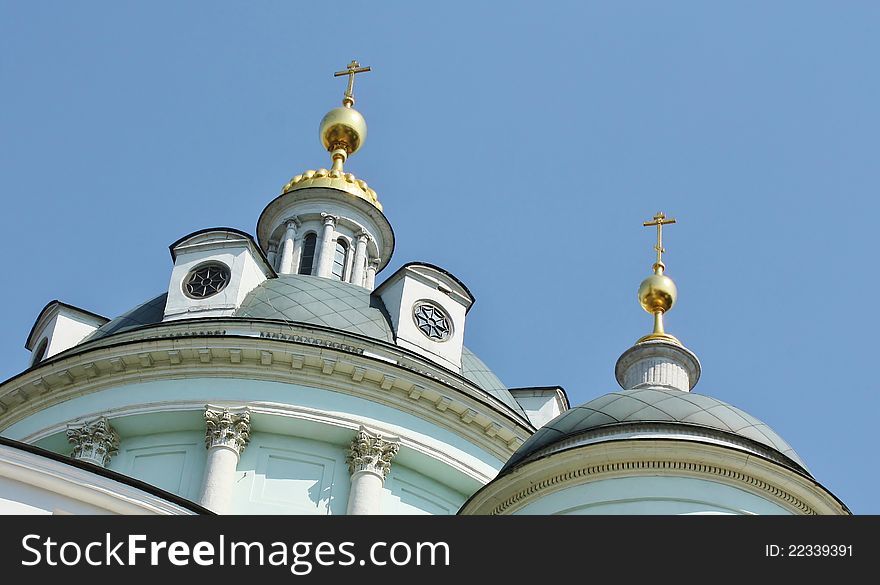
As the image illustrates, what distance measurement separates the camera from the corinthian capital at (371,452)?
2975 centimetres

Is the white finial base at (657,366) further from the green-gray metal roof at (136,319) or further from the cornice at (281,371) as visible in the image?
the green-gray metal roof at (136,319)

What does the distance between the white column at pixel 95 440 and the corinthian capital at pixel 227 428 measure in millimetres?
1672

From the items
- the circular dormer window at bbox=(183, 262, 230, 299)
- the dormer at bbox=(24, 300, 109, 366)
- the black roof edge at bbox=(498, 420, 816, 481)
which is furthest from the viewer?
the dormer at bbox=(24, 300, 109, 366)

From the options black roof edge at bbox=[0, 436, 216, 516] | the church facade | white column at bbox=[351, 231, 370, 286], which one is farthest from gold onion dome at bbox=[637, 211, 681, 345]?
black roof edge at bbox=[0, 436, 216, 516]

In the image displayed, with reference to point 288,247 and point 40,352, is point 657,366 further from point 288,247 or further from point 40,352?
point 40,352

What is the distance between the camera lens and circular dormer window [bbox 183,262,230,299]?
3209cm

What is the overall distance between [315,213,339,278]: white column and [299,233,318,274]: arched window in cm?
27

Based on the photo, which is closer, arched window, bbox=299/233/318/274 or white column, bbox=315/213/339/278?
white column, bbox=315/213/339/278

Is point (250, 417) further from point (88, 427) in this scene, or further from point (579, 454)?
point (579, 454)

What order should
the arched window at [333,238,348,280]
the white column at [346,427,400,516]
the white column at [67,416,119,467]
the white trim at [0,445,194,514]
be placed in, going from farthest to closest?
the arched window at [333,238,348,280] < the white column at [67,416,119,467] < the white column at [346,427,400,516] < the white trim at [0,445,194,514]

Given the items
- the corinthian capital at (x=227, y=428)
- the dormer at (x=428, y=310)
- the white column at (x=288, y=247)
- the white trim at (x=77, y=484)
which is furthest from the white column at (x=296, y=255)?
the white trim at (x=77, y=484)

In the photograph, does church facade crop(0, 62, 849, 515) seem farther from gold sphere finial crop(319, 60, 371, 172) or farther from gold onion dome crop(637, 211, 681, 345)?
gold sphere finial crop(319, 60, 371, 172)

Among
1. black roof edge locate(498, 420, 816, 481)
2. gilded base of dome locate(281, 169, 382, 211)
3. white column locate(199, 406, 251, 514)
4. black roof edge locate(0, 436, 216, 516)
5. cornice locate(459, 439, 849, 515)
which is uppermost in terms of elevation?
gilded base of dome locate(281, 169, 382, 211)

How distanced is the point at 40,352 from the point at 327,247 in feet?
20.5
